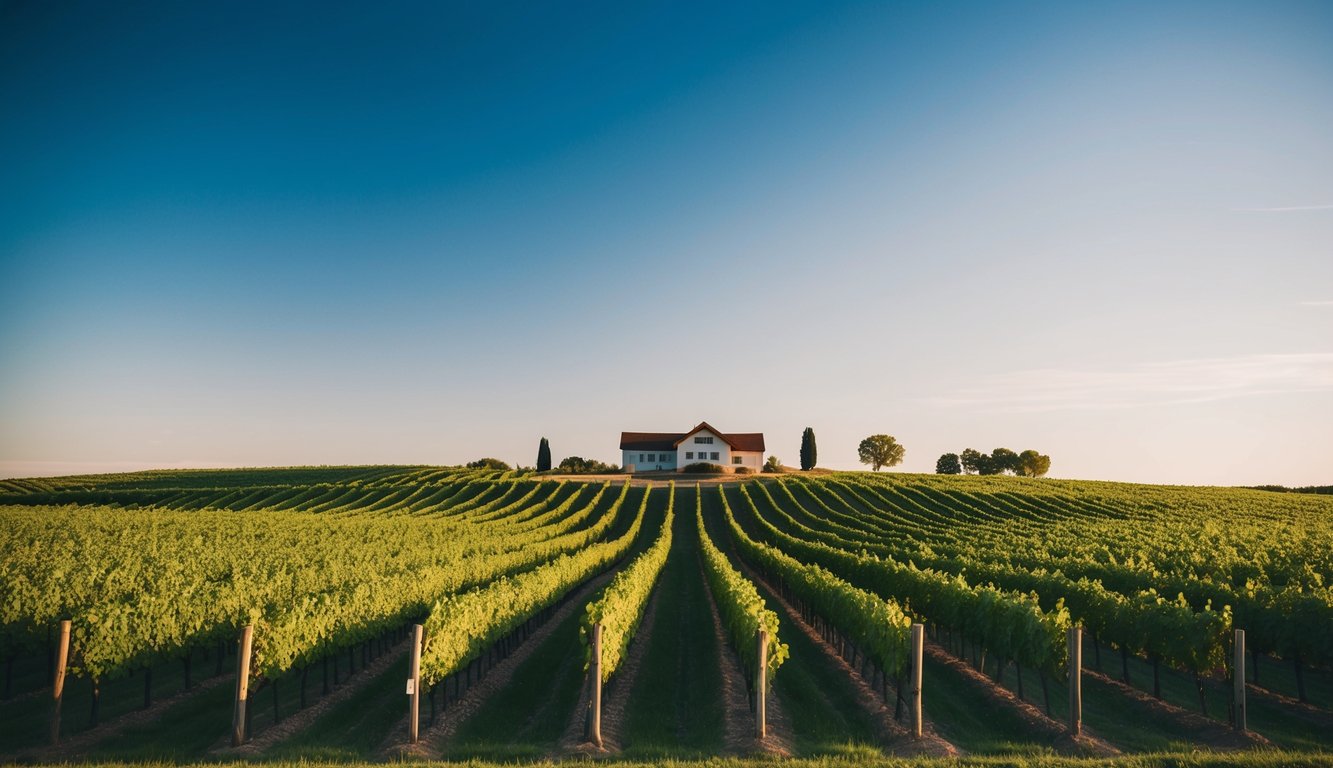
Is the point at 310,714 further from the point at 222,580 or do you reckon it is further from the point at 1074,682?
the point at 1074,682

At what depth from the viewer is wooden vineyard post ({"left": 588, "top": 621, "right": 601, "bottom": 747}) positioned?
10.8 m

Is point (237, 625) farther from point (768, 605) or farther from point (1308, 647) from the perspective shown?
point (1308, 647)

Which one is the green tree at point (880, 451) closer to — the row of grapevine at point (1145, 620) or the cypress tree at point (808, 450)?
the cypress tree at point (808, 450)

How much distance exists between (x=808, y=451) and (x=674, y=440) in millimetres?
24241

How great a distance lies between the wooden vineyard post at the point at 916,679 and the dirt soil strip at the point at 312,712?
Answer: 11.1 metres

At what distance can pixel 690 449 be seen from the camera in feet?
309

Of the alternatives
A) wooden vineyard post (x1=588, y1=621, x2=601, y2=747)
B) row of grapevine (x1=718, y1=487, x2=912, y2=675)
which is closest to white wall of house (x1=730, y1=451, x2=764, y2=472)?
row of grapevine (x1=718, y1=487, x2=912, y2=675)

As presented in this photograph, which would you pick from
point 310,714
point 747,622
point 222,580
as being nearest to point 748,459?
point 222,580

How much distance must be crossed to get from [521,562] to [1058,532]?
32.6 metres

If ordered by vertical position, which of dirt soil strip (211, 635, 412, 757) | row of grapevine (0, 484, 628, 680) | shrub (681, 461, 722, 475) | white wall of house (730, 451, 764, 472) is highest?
white wall of house (730, 451, 764, 472)

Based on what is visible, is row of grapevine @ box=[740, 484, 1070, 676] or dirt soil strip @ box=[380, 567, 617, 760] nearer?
dirt soil strip @ box=[380, 567, 617, 760]

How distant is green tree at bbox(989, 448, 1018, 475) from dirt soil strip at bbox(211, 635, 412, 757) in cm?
12683

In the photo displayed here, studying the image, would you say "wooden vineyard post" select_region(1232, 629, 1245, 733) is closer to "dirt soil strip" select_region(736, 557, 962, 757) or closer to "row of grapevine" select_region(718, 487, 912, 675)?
"dirt soil strip" select_region(736, 557, 962, 757)

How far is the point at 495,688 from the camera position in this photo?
1527 cm
